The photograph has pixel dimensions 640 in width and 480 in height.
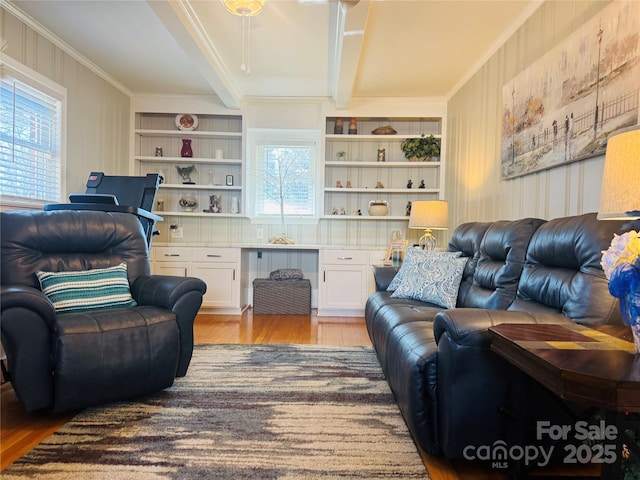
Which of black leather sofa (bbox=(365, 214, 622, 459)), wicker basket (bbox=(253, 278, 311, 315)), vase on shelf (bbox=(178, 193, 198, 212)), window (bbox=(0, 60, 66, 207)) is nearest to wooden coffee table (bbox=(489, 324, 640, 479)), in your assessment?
black leather sofa (bbox=(365, 214, 622, 459))

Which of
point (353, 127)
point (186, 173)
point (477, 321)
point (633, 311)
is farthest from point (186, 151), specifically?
point (633, 311)

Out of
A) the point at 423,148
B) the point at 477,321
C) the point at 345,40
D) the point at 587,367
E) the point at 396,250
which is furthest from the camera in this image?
the point at 423,148

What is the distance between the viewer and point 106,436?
1.64 m

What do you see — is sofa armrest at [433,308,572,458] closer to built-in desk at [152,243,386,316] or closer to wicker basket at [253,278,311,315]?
built-in desk at [152,243,386,316]

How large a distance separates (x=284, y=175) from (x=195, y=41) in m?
2.06

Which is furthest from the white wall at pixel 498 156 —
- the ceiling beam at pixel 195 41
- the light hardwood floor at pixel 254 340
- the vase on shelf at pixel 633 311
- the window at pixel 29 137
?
the window at pixel 29 137

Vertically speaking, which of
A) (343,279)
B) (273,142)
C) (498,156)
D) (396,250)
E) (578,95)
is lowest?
(343,279)

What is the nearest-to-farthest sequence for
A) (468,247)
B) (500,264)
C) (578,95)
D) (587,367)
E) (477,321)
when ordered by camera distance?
(587,367)
(477,321)
(578,95)
(500,264)
(468,247)

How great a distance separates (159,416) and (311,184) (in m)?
3.39

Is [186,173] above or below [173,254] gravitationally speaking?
above

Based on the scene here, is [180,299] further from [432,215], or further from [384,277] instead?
[432,215]

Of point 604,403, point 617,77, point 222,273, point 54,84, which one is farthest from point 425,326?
point 54,84

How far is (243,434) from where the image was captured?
5.50ft

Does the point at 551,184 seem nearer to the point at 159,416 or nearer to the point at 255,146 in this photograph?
the point at 159,416
